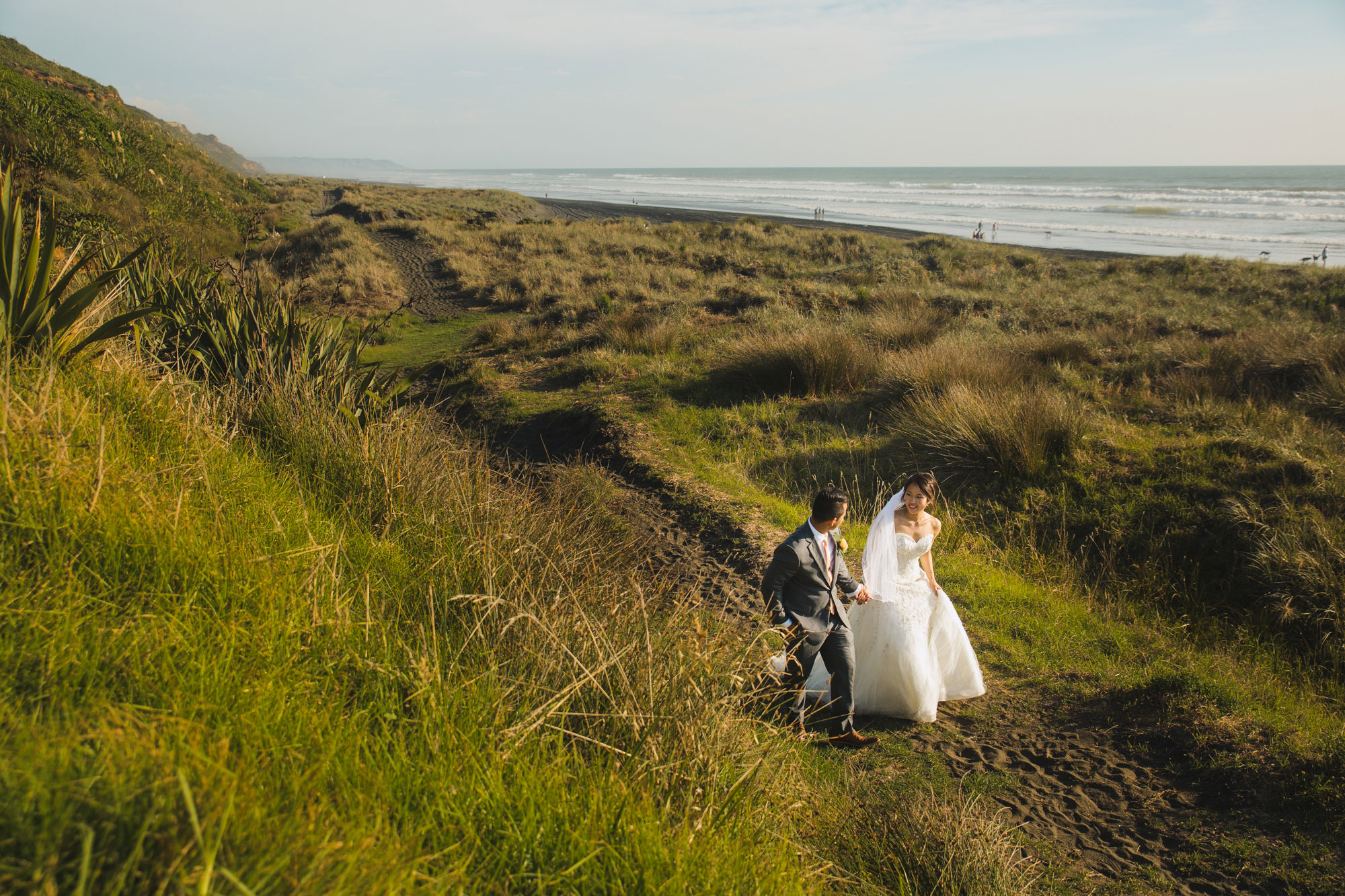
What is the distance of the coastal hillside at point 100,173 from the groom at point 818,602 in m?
7.04

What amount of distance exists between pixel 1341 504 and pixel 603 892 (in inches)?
336

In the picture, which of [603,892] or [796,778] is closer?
[603,892]

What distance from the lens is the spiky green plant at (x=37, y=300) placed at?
3.51 m

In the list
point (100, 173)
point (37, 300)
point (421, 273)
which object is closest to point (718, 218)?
point (421, 273)

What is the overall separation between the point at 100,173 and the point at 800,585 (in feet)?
64.0

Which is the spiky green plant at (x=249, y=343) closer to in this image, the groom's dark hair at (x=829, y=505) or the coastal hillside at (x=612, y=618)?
the coastal hillside at (x=612, y=618)

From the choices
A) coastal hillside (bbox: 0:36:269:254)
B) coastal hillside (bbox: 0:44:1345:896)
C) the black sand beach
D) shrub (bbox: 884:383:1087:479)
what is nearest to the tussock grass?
coastal hillside (bbox: 0:36:269:254)

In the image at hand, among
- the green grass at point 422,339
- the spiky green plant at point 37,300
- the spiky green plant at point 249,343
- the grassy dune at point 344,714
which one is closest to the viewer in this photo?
the grassy dune at point 344,714

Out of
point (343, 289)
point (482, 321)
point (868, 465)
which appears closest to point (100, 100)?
point (343, 289)

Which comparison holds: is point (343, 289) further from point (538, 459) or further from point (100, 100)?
point (100, 100)

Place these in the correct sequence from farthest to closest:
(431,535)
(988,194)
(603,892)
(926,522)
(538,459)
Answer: (988,194) < (538,459) < (926,522) < (431,535) < (603,892)

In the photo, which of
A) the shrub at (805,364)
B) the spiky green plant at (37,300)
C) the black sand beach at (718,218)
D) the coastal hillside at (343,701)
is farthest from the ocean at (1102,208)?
the spiky green plant at (37,300)

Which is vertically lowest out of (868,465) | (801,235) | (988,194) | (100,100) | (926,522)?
(868,465)

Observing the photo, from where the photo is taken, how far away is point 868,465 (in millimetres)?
9164
